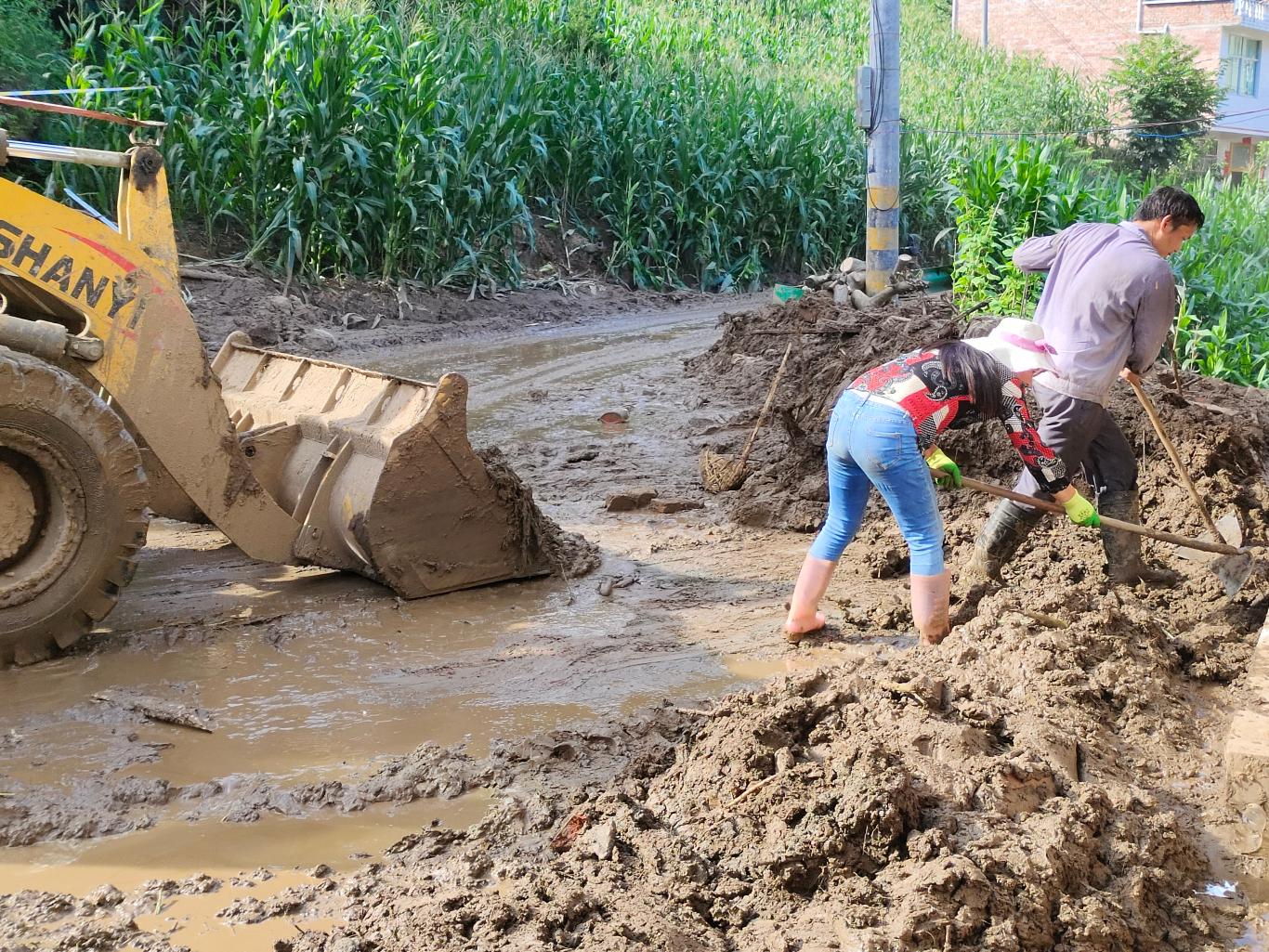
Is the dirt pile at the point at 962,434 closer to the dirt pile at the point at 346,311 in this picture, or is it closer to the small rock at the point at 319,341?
the small rock at the point at 319,341

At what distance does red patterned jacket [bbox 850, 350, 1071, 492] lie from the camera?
4.56 metres

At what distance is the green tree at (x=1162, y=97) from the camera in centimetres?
2923

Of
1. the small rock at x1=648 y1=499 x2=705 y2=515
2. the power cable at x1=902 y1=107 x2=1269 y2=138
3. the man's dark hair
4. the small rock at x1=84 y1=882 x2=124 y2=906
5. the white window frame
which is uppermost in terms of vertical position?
the white window frame

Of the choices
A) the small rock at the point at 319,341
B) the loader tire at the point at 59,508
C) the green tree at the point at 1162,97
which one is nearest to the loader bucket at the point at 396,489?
the loader tire at the point at 59,508

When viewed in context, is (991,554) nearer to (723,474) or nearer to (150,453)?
(723,474)

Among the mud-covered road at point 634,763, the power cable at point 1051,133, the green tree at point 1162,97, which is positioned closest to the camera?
the mud-covered road at point 634,763

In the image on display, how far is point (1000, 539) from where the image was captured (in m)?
5.39

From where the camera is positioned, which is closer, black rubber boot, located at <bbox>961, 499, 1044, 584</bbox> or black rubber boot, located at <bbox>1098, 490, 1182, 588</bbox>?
black rubber boot, located at <bbox>961, 499, 1044, 584</bbox>

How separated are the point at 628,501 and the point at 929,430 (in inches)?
106

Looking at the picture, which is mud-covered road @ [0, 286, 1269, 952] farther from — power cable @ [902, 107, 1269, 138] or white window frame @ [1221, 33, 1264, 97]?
white window frame @ [1221, 33, 1264, 97]

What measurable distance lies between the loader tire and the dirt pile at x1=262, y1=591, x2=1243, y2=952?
6.49ft

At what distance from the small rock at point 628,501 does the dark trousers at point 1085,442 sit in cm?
230

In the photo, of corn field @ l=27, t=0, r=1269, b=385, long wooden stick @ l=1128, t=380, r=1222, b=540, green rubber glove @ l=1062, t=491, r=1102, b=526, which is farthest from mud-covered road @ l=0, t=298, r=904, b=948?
corn field @ l=27, t=0, r=1269, b=385

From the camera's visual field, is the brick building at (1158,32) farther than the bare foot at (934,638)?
Yes
